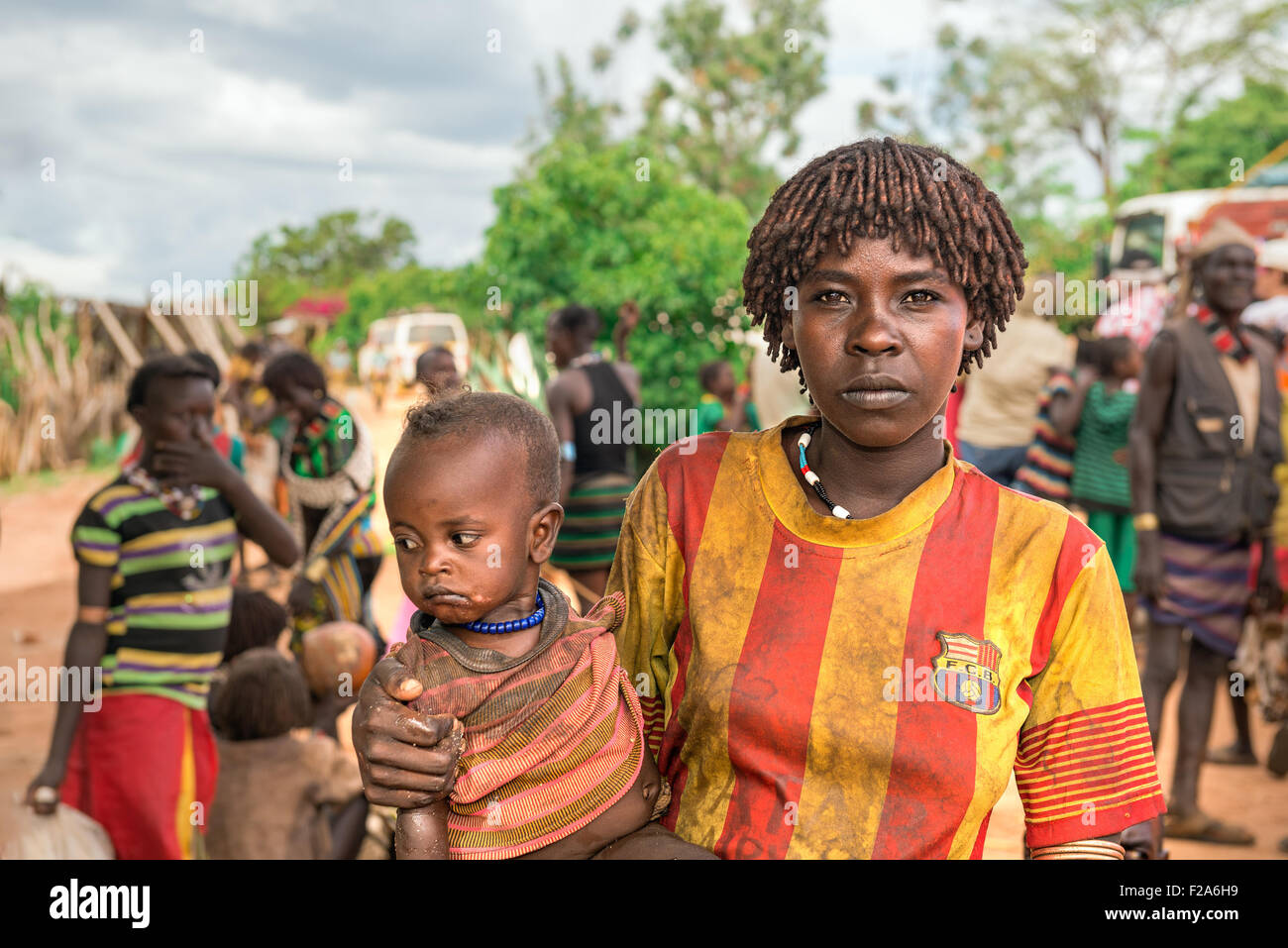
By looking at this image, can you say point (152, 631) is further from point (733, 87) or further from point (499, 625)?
point (733, 87)

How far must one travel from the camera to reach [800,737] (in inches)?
55.3

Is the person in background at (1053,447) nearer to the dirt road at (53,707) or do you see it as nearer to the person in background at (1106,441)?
the person in background at (1106,441)

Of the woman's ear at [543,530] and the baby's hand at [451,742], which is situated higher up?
the woman's ear at [543,530]

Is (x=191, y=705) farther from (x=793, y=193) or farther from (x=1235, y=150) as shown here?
(x=1235, y=150)

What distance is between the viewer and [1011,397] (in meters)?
6.45

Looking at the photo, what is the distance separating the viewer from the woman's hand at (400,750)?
4.50 feet

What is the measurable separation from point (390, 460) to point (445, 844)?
51cm

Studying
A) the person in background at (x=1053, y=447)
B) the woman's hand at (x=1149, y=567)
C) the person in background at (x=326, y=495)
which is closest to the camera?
the woman's hand at (x=1149, y=567)

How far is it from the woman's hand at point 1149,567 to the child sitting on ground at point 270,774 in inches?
122

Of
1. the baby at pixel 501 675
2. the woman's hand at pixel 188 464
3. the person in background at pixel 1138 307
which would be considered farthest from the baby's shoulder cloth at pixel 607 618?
the person in background at pixel 1138 307

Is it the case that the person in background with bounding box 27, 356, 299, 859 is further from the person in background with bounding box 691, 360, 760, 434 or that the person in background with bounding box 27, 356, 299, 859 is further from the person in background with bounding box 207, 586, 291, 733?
the person in background with bounding box 691, 360, 760, 434

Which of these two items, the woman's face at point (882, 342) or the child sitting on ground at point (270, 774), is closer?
the woman's face at point (882, 342)

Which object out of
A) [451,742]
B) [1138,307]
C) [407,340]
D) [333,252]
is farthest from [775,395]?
[333,252]

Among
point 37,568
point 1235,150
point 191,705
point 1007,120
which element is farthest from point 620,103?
point 191,705
